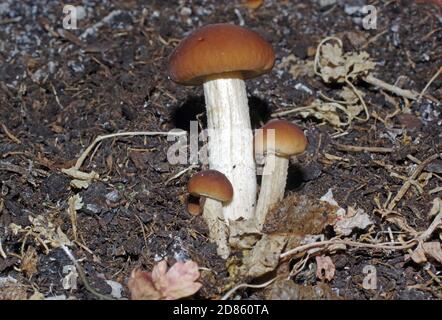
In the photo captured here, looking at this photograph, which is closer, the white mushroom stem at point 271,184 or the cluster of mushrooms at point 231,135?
the cluster of mushrooms at point 231,135

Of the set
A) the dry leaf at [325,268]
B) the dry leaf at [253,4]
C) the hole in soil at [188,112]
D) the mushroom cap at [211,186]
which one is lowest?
the dry leaf at [325,268]

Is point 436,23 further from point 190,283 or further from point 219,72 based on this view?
point 190,283

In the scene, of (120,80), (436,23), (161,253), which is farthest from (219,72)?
(436,23)

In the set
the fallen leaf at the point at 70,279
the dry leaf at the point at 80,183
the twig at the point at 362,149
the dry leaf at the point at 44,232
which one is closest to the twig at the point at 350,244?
the twig at the point at 362,149

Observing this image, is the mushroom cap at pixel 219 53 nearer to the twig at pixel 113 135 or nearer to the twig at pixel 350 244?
the twig at pixel 113 135

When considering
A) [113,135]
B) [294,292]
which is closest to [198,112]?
[113,135]

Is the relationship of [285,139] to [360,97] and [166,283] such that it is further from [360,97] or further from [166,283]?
[360,97]
